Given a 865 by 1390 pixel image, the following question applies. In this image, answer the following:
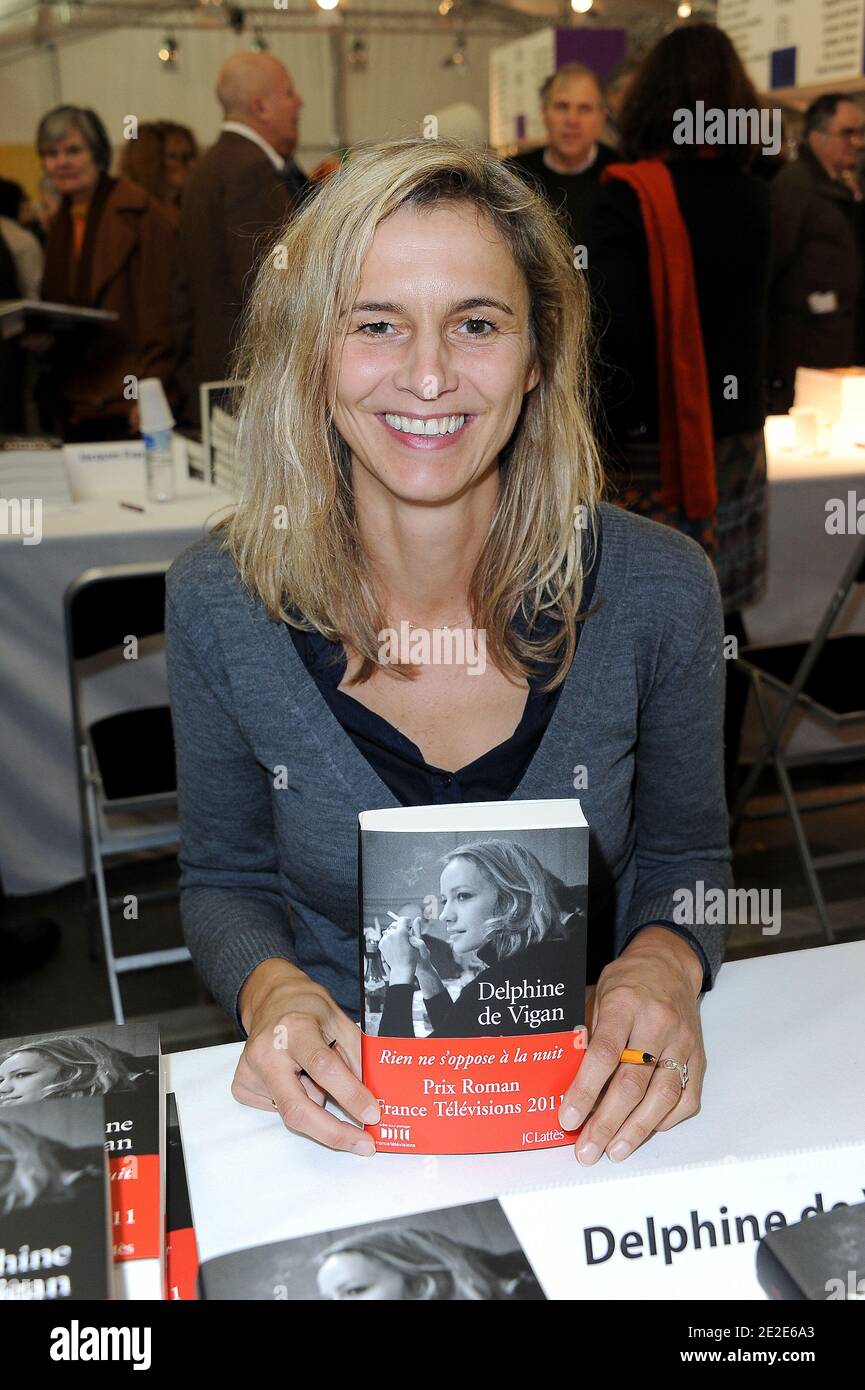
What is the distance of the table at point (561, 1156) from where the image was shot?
0.82 m

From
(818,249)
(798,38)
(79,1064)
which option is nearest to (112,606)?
(79,1064)

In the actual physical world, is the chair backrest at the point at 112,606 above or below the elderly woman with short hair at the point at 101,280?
below

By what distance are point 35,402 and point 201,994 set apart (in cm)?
303

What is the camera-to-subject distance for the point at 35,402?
4.82 m

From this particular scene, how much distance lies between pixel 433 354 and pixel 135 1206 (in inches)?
30.6

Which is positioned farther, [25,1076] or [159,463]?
[159,463]

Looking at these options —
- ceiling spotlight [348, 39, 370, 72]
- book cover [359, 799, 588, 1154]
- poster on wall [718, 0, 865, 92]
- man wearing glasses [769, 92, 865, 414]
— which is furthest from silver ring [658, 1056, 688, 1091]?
ceiling spotlight [348, 39, 370, 72]

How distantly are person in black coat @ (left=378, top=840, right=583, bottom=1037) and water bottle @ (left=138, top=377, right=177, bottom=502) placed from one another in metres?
2.43

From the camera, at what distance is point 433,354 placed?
1177 millimetres

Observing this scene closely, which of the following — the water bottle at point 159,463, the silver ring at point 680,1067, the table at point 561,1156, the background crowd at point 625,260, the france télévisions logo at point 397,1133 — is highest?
the background crowd at point 625,260

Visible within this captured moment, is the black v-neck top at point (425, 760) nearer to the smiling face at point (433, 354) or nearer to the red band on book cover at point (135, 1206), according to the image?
the smiling face at point (433, 354)

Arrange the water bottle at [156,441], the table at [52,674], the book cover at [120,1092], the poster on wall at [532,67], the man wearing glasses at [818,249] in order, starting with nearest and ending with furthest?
the book cover at [120,1092] < the table at [52,674] < the water bottle at [156,441] < the man wearing glasses at [818,249] < the poster on wall at [532,67]

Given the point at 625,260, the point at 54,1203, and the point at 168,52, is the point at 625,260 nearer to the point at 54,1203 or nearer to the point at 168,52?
the point at 54,1203

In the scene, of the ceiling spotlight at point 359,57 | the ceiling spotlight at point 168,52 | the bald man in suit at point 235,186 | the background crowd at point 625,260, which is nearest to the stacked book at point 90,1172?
the background crowd at point 625,260
